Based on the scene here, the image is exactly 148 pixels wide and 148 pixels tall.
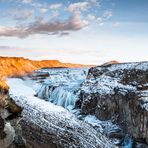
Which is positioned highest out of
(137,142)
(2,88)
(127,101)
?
(2,88)

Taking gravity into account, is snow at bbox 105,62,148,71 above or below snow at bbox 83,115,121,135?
above

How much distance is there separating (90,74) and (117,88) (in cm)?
1619

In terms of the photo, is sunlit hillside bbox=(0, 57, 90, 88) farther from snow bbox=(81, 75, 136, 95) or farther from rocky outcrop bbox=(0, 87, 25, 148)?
rocky outcrop bbox=(0, 87, 25, 148)

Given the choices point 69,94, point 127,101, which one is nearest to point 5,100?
point 127,101

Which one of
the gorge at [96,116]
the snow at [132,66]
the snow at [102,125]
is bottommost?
the snow at [102,125]

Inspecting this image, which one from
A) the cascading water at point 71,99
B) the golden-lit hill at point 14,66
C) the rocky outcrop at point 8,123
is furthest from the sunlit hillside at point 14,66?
the rocky outcrop at point 8,123

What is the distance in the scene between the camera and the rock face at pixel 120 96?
142 feet

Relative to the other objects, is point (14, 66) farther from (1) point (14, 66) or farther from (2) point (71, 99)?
(2) point (71, 99)

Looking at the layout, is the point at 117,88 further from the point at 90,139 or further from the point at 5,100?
the point at 5,100

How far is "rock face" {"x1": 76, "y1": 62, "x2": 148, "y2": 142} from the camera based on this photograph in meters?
43.3

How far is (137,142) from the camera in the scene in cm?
4172

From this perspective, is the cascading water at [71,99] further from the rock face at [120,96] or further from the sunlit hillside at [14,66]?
the sunlit hillside at [14,66]

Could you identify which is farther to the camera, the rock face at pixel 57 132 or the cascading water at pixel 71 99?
the cascading water at pixel 71 99

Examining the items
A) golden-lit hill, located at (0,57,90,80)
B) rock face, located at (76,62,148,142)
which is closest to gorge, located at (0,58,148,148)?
rock face, located at (76,62,148,142)
